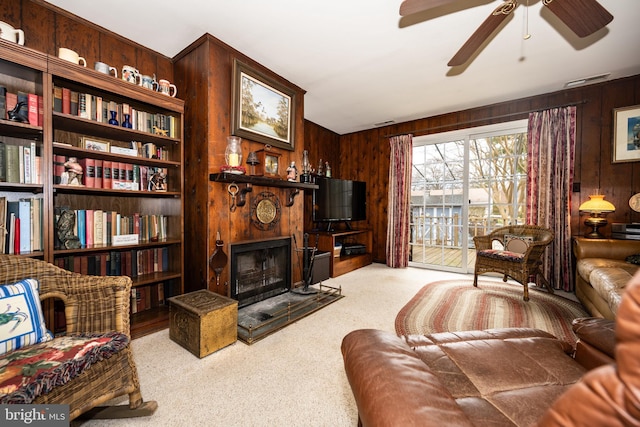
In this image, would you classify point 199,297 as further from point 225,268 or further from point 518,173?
point 518,173

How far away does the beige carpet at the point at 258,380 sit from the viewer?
4.13ft

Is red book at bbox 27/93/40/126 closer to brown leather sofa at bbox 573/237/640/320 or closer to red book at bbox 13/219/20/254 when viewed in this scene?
red book at bbox 13/219/20/254

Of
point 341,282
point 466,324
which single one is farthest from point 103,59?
point 466,324

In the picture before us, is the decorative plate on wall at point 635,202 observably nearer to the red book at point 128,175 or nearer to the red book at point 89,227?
the red book at point 128,175

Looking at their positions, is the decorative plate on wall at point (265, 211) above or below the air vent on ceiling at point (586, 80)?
below

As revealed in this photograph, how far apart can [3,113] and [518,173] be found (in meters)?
5.41

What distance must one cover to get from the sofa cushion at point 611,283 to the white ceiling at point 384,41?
2.02 m

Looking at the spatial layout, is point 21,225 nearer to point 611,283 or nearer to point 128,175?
point 128,175

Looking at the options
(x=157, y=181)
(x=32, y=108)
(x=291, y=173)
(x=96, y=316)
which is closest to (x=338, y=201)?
(x=291, y=173)

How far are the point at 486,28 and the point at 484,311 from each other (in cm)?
245

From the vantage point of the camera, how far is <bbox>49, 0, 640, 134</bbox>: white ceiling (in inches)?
75.6

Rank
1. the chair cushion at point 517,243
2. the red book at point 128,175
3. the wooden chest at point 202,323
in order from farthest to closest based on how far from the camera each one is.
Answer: the chair cushion at point 517,243, the red book at point 128,175, the wooden chest at point 202,323

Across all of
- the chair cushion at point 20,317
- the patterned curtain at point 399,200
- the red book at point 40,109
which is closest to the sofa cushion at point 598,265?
the patterned curtain at point 399,200

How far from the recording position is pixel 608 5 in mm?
1854
